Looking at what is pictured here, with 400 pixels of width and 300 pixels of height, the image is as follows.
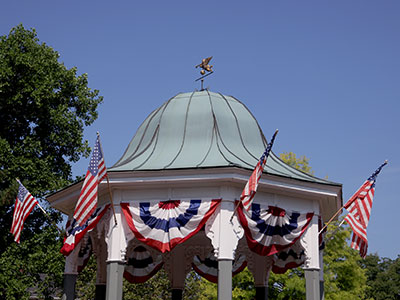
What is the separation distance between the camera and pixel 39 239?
97.0ft

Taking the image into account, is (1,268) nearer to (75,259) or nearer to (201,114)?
(75,259)

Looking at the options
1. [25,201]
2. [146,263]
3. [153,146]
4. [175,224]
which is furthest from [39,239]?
[175,224]

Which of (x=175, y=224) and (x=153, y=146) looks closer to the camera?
(x=175, y=224)

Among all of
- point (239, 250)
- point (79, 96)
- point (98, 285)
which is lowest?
point (98, 285)

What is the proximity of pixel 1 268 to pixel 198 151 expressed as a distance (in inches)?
574

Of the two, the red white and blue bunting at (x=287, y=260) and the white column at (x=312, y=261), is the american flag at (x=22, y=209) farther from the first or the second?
the red white and blue bunting at (x=287, y=260)

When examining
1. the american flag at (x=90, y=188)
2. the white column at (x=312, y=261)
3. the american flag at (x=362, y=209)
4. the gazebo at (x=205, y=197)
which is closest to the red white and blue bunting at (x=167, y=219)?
the gazebo at (x=205, y=197)

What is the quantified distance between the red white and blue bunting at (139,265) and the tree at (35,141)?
6.16 meters

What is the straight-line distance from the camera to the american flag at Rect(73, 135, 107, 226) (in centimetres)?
1677

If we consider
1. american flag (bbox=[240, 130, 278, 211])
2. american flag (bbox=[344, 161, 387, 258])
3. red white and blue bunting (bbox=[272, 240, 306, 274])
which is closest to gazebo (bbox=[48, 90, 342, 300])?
american flag (bbox=[344, 161, 387, 258])

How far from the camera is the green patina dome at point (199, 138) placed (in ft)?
61.3

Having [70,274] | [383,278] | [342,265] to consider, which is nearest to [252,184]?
[70,274]

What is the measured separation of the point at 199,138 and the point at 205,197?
3.20 metres

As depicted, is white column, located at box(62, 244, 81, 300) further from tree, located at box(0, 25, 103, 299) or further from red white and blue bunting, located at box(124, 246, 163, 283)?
tree, located at box(0, 25, 103, 299)
